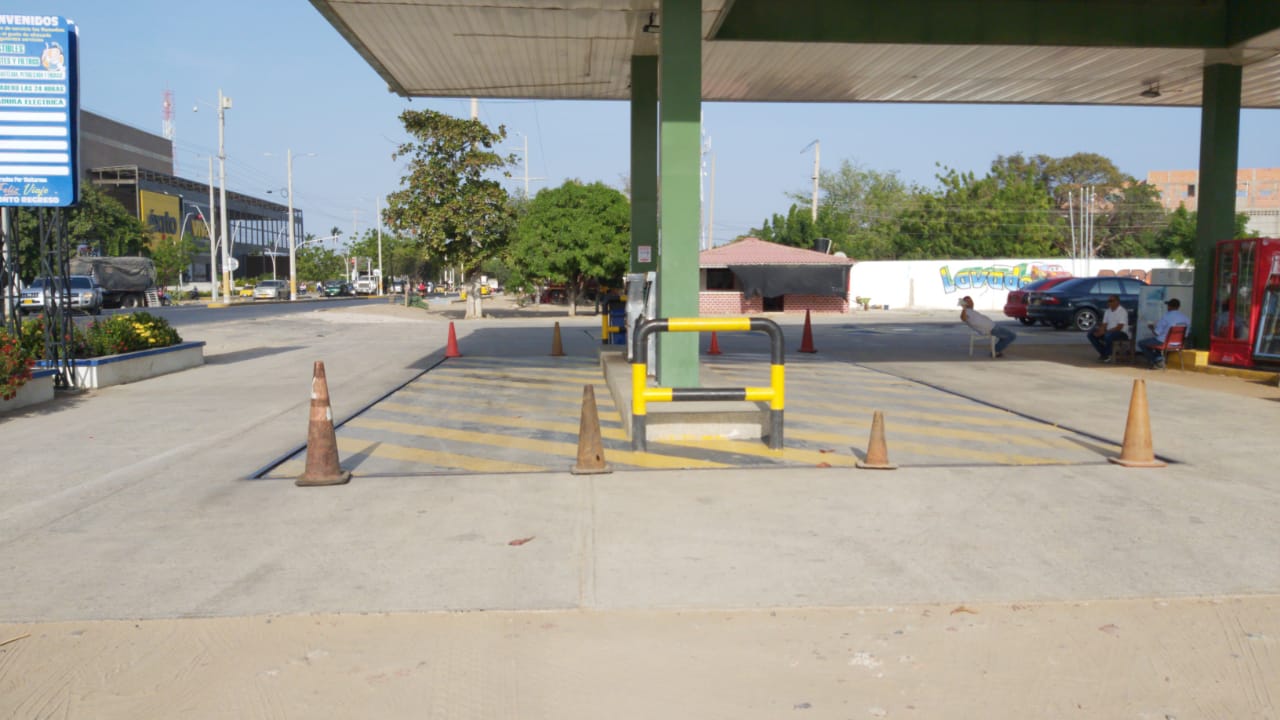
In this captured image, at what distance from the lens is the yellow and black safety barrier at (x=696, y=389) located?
8.72 m

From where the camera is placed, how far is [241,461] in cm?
899

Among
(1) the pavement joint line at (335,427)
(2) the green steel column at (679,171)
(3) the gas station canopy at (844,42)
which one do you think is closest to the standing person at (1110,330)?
(3) the gas station canopy at (844,42)

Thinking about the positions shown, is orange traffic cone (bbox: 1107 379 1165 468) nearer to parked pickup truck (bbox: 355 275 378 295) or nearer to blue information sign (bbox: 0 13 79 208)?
blue information sign (bbox: 0 13 79 208)

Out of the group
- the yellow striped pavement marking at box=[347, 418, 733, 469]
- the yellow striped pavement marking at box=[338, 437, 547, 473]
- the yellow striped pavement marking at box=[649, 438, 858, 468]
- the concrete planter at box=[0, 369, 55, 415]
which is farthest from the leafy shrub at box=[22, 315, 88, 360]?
the yellow striped pavement marking at box=[649, 438, 858, 468]

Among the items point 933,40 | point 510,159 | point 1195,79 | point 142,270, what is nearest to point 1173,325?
point 1195,79

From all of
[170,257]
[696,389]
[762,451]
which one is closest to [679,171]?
[696,389]

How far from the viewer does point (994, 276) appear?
50.7 metres

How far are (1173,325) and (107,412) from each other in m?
16.8

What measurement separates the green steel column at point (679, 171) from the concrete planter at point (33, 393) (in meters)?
8.78

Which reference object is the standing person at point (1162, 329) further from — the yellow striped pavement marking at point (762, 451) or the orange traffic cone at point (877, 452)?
the orange traffic cone at point (877, 452)

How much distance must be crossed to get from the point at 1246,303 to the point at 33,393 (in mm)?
18493

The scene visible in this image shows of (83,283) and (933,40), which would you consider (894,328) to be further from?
(83,283)

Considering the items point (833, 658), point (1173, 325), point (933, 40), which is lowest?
point (833, 658)

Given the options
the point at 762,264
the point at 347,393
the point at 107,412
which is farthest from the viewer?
the point at 762,264
